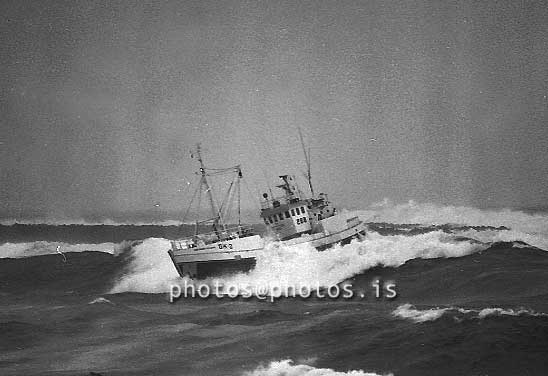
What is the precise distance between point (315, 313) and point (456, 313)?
13.5ft

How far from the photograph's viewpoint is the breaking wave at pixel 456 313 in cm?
995

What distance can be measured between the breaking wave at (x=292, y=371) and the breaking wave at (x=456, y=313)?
2.96m

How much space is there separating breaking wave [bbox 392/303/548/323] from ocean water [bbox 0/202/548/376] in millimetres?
57

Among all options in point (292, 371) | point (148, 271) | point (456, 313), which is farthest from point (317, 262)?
point (292, 371)

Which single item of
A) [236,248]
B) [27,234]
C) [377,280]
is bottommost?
[377,280]

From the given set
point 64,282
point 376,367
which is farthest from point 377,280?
point 64,282

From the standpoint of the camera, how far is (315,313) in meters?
13.0

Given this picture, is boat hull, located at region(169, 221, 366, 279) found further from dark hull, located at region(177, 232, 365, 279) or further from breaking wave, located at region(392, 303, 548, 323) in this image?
breaking wave, located at region(392, 303, 548, 323)

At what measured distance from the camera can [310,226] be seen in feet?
78.6

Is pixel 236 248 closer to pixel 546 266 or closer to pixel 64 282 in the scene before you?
pixel 64 282

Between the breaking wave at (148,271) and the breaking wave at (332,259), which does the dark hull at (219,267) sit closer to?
the breaking wave at (332,259)

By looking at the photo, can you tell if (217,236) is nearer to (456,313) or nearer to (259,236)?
(259,236)

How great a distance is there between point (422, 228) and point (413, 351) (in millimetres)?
19390

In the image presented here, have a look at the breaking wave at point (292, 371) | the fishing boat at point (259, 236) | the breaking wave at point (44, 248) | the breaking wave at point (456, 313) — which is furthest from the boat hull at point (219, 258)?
the breaking wave at point (292, 371)
